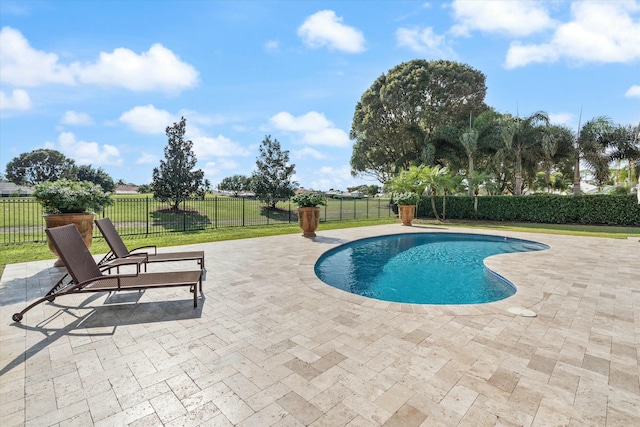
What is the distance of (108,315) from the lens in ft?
12.3

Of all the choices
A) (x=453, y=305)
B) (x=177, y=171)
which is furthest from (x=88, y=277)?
(x=177, y=171)

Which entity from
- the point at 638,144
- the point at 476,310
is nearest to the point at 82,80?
the point at 476,310

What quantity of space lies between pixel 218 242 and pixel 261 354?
25.5 ft

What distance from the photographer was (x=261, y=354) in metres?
2.81

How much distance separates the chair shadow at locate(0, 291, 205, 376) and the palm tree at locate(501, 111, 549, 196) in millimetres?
22558

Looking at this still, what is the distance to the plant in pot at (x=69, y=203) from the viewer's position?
19.2 feet

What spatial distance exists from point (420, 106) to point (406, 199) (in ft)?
37.5

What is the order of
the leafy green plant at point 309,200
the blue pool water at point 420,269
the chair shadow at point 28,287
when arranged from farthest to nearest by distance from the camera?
the leafy green plant at point 309,200 → the blue pool water at point 420,269 → the chair shadow at point 28,287

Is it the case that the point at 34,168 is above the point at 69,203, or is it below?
above

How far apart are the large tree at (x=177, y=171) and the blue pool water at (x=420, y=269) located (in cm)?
1368

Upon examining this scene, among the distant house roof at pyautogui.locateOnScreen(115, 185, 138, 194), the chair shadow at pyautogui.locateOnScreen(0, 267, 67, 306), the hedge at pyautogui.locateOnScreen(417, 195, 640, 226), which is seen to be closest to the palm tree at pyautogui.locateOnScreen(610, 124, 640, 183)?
the hedge at pyautogui.locateOnScreen(417, 195, 640, 226)

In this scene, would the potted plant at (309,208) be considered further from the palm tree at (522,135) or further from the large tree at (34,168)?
the large tree at (34,168)

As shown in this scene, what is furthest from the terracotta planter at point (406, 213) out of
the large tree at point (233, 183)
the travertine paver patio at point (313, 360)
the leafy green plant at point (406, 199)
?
the large tree at point (233, 183)

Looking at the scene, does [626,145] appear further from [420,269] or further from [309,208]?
[309,208]
